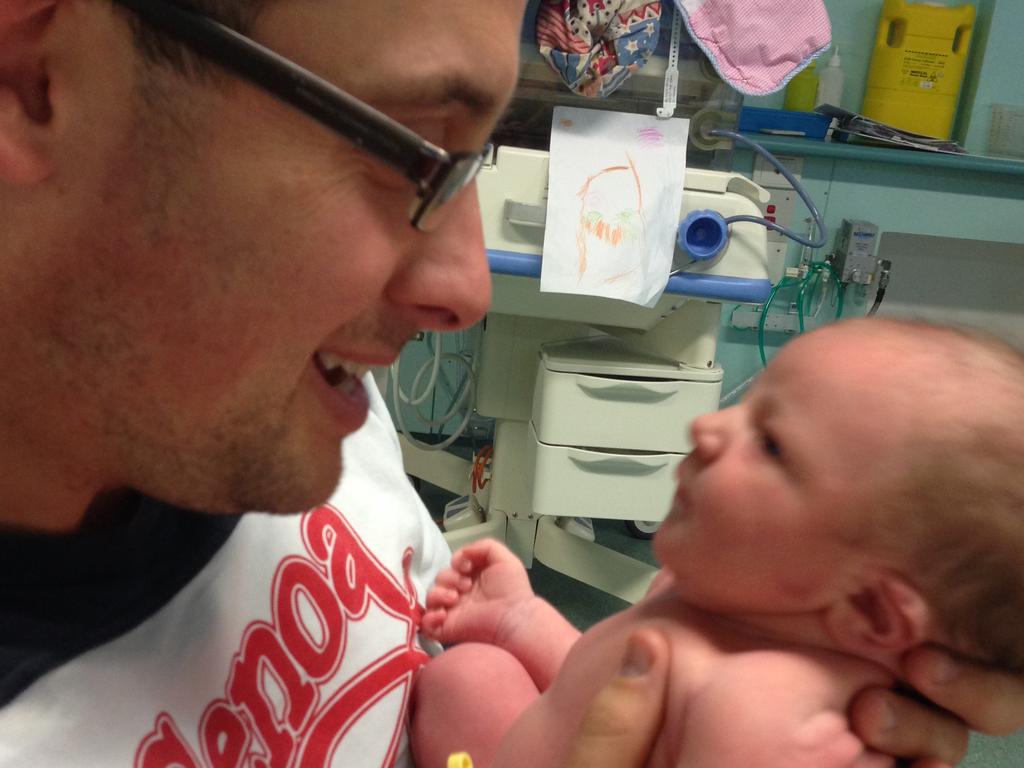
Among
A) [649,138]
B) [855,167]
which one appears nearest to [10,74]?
[649,138]

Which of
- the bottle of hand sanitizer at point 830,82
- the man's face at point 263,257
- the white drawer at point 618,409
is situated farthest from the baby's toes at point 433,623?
the bottle of hand sanitizer at point 830,82

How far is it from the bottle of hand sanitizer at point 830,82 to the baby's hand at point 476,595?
7.68 feet

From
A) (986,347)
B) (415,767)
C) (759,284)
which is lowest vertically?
(415,767)

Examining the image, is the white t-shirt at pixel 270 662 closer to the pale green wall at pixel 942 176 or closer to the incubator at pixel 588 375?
the incubator at pixel 588 375

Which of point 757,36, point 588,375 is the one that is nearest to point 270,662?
point 588,375

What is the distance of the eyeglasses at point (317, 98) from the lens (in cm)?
54

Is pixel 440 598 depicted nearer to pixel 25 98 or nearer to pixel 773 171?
pixel 25 98

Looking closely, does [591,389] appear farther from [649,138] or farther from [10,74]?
[10,74]

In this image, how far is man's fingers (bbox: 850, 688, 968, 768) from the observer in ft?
2.14

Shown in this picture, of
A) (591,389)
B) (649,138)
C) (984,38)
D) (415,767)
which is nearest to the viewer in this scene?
(415,767)

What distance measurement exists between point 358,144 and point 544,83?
1.21m

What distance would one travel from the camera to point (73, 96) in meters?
0.54

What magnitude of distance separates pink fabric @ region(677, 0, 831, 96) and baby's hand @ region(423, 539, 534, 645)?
1065 millimetres

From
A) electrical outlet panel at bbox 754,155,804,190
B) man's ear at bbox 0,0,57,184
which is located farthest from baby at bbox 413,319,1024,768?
electrical outlet panel at bbox 754,155,804,190
